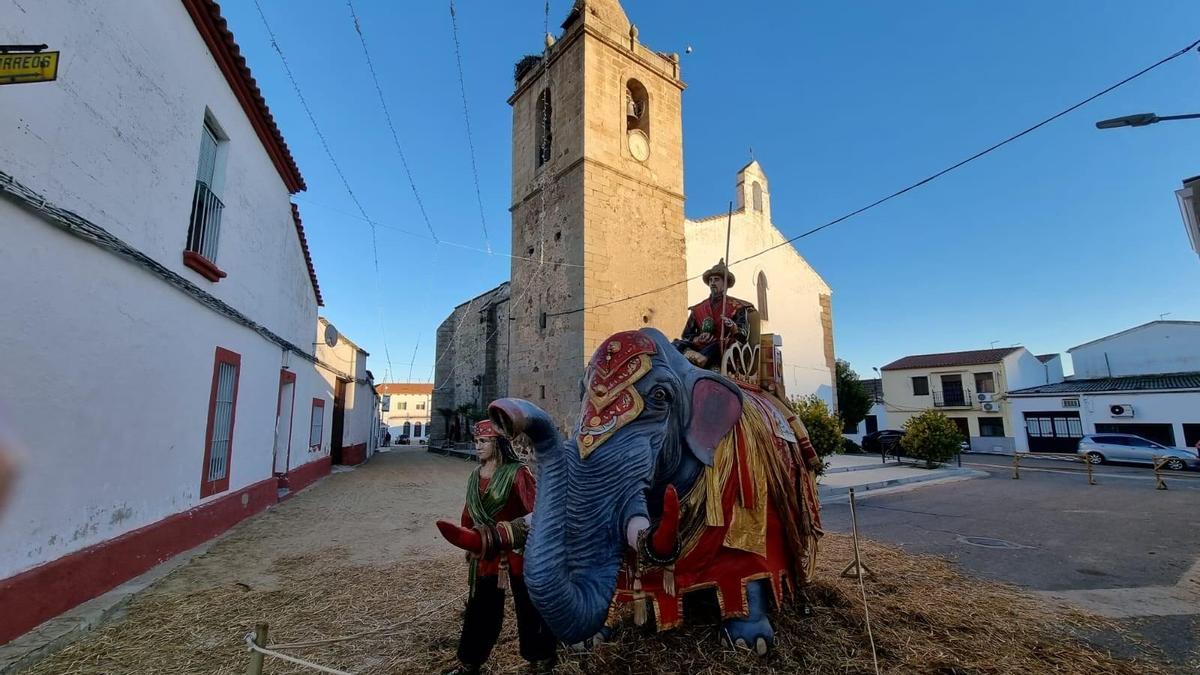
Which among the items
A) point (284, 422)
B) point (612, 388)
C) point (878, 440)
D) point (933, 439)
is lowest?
point (878, 440)

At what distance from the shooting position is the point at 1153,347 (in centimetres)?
2602

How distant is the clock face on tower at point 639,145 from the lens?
14133mm

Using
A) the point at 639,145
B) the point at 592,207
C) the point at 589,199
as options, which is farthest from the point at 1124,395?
the point at 589,199

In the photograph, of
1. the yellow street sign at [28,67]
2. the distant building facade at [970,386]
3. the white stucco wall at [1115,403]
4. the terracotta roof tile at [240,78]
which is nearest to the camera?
the yellow street sign at [28,67]

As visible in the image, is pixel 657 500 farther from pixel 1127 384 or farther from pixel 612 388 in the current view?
pixel 1127 384

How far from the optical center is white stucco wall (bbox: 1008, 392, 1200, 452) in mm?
20219

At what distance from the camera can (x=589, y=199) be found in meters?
12.8

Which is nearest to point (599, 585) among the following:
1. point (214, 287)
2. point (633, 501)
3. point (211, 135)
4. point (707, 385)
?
point (633, 501)

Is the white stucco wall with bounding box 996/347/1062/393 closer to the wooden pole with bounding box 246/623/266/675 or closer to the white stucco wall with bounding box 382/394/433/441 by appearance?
the wooden pole with bounding box 246/623/266/675

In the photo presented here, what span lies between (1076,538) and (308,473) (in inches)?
540

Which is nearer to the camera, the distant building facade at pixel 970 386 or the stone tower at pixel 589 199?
the stone tower at pixel 589 199

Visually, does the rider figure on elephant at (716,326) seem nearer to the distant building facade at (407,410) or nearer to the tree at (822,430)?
the tree at (822,430)

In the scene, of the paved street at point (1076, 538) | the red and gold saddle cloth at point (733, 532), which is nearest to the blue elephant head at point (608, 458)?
the red and gold saddle cloth at point (733, 532)

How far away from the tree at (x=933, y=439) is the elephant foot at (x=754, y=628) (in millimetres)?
15996
